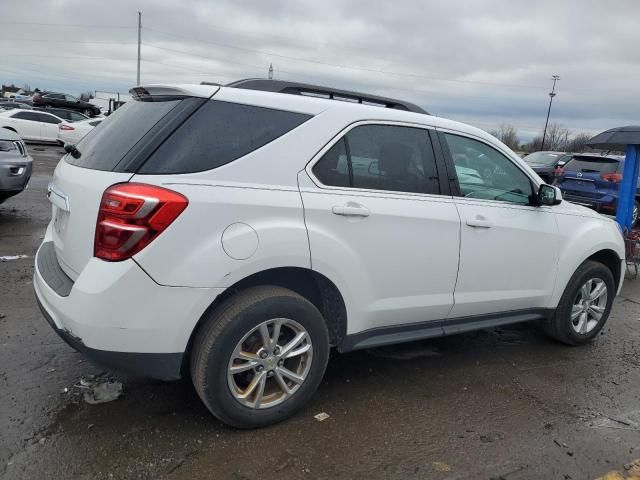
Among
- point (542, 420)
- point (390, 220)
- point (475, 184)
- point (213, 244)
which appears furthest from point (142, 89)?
point (542, 420)

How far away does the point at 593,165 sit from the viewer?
1274cm

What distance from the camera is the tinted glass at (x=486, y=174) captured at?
12.3ft

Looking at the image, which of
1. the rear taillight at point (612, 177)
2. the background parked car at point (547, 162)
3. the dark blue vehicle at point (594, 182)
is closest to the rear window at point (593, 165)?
the dark blue vehicle at point (594, 182)

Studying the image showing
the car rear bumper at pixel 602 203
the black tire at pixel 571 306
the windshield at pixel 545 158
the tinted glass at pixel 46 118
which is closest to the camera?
the black tire at pixel 571 306

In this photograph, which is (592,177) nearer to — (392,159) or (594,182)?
(594,182)

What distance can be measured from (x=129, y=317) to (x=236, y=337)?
1.74ft

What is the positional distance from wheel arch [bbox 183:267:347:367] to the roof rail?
1.13 m

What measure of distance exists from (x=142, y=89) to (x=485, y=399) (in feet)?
9.60

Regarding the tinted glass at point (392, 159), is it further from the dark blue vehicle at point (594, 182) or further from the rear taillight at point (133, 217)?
the dark blue vehicle at point (594, 182)

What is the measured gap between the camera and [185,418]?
3.11 m

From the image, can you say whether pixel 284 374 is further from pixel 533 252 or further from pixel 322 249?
pixel 533 252

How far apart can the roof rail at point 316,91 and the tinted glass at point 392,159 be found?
34 cm

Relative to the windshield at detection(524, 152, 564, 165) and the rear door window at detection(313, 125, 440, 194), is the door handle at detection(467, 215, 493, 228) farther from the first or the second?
the windshield at detection(524, 152, 564, 165)

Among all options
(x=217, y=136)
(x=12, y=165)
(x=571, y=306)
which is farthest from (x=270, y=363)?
(x=12, y=165)
